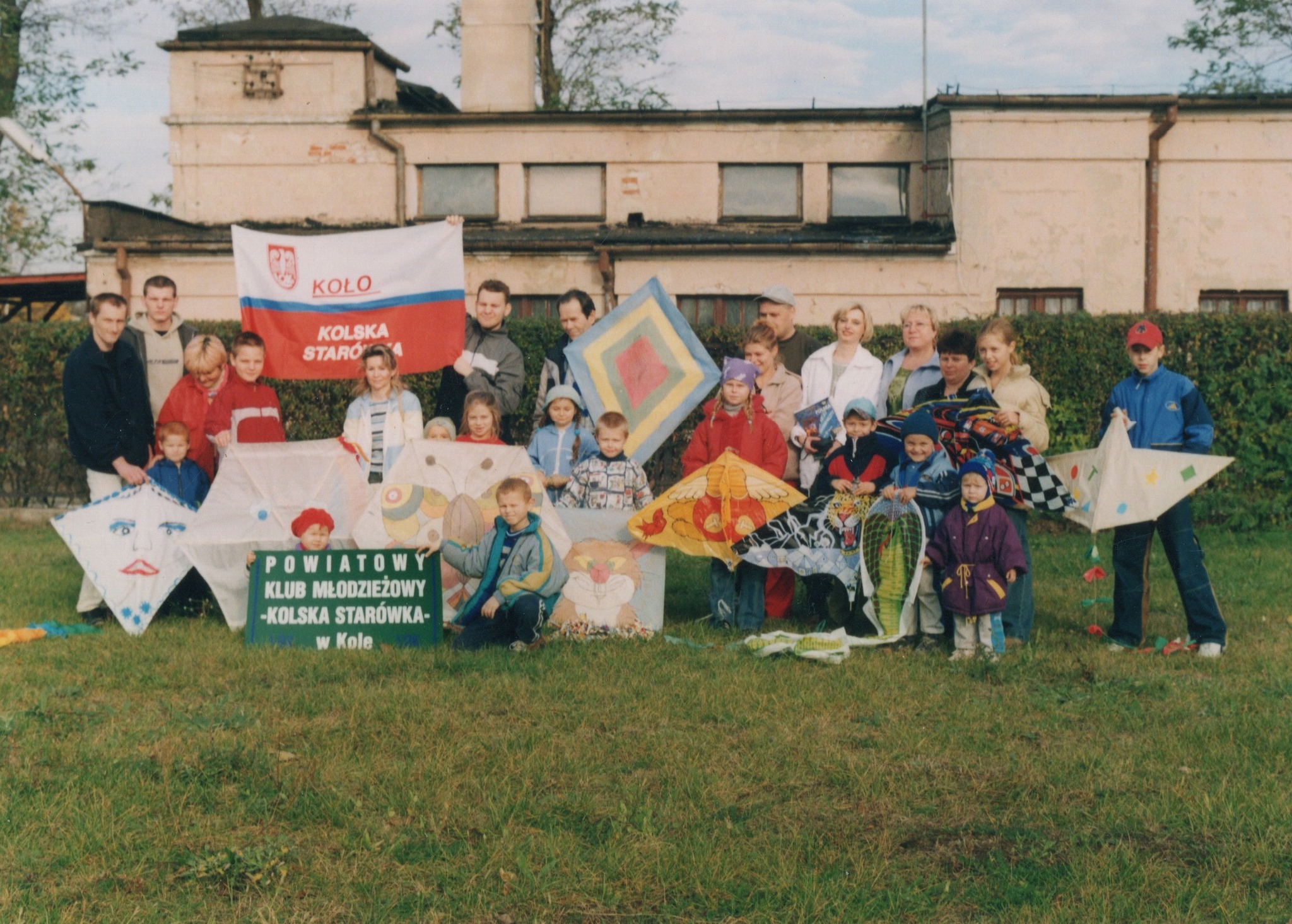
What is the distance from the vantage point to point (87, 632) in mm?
8195

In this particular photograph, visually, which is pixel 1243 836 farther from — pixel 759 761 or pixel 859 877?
pixel 759 761

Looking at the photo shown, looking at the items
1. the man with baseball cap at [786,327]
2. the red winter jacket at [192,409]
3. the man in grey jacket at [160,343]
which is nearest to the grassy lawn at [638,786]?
the red winter jacket at [192,409]

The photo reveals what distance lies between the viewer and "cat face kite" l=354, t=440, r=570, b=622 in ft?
26.5

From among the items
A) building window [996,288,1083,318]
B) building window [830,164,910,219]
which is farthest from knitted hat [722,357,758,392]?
building window [830,164,910,219]

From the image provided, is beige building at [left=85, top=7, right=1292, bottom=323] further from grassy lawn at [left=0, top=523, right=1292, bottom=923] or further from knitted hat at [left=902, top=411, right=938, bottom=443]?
grassy lawn at [left=0, top=523, right=1292, bottom=923]

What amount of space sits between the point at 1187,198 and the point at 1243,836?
22286 millimetres

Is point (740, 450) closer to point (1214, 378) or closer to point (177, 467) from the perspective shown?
point (177, 467)

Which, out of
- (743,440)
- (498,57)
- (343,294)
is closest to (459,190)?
(498,57)

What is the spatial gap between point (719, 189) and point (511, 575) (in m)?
21.2

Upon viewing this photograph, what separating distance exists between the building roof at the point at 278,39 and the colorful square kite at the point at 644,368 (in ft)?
71.2

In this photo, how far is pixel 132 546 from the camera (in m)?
8.39

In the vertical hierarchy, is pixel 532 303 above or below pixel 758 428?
above

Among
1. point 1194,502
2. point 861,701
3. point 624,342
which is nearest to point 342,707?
point 861,701

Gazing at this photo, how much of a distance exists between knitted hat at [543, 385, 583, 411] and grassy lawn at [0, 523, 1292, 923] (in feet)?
6.07
